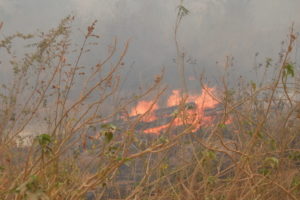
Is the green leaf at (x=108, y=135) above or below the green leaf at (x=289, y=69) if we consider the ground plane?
below

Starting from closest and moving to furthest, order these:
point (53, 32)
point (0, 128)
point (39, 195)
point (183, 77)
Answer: point (39, 195), point (0, 128), point (183, 77), point (53, 32)

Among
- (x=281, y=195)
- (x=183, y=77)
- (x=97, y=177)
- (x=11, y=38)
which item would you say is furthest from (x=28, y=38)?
(x=281, y=195)

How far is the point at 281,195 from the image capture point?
5047mm

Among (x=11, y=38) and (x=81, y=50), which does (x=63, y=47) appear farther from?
(x=11, y=38)

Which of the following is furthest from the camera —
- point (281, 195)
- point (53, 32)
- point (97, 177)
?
point (281, 195)

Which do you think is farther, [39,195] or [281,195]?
[281,195]

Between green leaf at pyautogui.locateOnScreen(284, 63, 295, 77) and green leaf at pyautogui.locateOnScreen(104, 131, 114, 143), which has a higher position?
green leaf at pyautogui.locateOnScreen(284, 63, 295, 77)

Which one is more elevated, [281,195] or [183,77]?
[183,77]

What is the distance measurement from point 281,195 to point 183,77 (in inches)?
98.9

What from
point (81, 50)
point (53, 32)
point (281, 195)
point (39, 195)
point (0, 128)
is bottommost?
point (281, 195)

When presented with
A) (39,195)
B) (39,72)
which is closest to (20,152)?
(39,72)

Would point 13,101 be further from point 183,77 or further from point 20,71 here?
point 183,77

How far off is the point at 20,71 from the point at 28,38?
0.40 m

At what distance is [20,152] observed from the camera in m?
4.67
